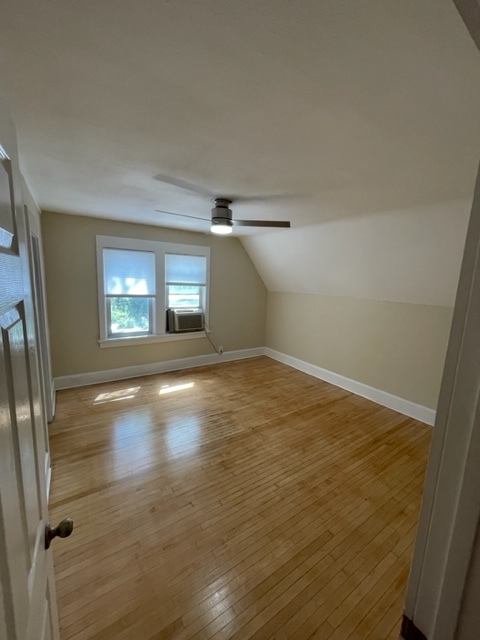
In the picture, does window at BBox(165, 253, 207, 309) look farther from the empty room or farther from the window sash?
the window sash

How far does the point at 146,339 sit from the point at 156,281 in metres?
0.93

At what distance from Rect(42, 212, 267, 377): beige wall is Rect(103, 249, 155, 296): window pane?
20 cm

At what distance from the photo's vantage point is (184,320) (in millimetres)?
4445

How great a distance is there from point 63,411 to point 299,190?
3433 mm

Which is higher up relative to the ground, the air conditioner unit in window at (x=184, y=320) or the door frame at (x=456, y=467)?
the door frame at (x=456, y=467)

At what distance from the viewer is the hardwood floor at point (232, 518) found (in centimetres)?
132

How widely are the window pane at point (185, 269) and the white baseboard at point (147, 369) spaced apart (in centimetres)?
137

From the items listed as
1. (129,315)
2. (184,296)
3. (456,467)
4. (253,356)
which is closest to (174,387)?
(129,315)

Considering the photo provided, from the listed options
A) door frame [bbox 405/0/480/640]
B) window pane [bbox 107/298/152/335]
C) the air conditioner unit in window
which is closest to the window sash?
window pane [bbox 107/298/152/335]

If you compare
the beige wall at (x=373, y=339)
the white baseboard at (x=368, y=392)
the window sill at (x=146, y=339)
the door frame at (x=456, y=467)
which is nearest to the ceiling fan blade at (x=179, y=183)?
the door frame at (x=456, y=467)

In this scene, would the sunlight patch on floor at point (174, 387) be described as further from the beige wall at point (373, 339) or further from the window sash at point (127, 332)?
the beige wall at point (373, 339)

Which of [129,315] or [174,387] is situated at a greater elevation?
[129,315]

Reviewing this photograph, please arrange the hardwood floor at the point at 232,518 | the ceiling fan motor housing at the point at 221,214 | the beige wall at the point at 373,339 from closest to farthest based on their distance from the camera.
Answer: the hardwood floor at the point at 232,518 < the ceiling fan motor housing at the point at 221,214 < the beige wall at the point at 373,339

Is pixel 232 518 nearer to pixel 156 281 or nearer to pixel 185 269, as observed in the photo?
pixel 156 281
